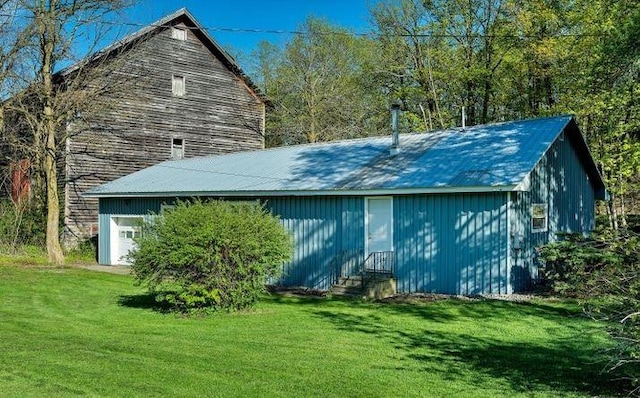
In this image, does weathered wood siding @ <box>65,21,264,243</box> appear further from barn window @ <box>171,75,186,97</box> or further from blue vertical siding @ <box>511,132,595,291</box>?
blue vertical siding @ <box>511,132,595,291</box>

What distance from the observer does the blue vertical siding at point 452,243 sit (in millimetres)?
13727

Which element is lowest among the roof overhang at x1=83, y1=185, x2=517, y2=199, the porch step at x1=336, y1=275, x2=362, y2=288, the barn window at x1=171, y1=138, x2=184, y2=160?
the porch step at x1=336, y1=275, x2=362, y2=288

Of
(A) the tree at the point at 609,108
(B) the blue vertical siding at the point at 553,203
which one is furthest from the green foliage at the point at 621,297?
(A) the tree at the point at 609,108

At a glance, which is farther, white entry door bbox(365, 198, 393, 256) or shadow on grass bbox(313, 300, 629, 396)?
white entry door bbox(365, 198, 393, 256)

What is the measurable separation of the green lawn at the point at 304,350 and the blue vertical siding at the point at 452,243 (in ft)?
3.80

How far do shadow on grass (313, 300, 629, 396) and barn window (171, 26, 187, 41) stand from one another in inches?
742

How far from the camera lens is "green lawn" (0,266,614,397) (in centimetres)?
646

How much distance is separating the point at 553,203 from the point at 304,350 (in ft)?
32.5

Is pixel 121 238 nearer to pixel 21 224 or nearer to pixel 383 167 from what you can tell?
pixel 21 224

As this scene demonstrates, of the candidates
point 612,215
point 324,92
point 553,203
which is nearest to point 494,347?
point 553,203

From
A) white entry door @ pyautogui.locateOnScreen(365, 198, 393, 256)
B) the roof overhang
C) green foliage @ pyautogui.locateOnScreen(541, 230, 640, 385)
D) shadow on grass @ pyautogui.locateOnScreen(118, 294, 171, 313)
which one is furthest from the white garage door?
green foliage @ pyautogui.locateOnScreen(541, 230, 640, 385)

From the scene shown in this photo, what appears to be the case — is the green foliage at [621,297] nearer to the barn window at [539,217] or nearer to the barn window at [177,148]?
the barn window at [539,217]

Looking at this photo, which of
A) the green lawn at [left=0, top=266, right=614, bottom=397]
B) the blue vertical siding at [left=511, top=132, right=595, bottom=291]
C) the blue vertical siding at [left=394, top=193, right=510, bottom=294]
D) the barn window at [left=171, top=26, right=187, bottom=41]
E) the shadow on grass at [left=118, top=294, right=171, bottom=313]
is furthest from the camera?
the barn window at [left=171, top=26, right=187, bottom=41]

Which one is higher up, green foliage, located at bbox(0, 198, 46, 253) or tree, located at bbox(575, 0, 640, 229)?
tree, located at bbox(575, 0, 640, 229)
